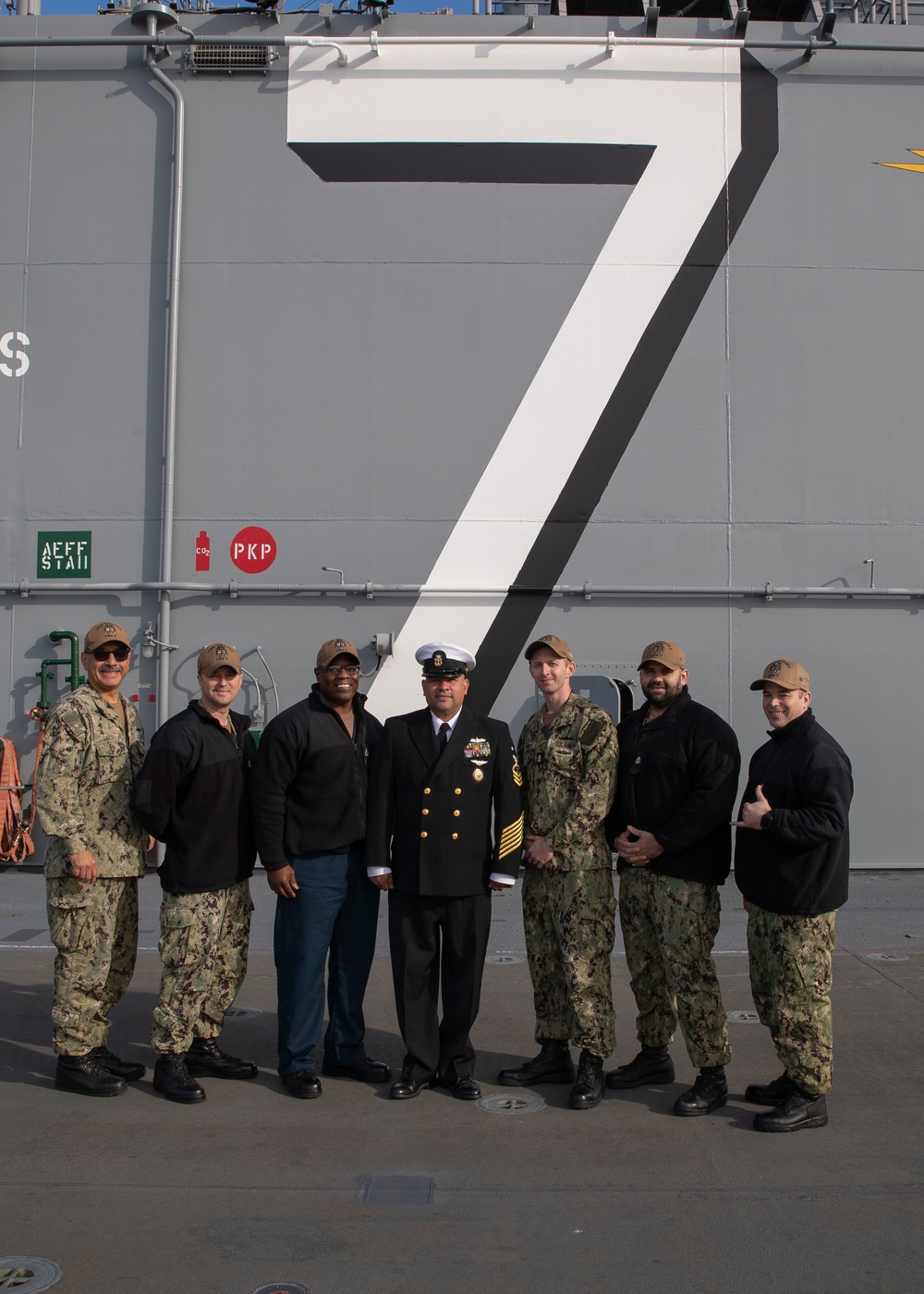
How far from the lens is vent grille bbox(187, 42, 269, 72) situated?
7.95m

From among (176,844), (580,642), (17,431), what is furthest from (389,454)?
(176,844)

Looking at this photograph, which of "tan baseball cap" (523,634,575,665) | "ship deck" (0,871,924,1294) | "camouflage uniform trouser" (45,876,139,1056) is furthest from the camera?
"tan baseball cap" (523,634,575,665)

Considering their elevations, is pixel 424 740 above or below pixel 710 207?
below

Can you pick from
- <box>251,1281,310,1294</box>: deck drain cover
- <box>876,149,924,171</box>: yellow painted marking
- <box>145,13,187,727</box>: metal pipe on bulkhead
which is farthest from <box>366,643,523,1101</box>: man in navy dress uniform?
<box>876,149,924,171</box>: yellow painted marking

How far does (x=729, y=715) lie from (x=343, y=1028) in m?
4.53

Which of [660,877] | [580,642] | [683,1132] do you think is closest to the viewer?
[683,1132]

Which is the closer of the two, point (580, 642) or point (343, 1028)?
point (343, 1028)

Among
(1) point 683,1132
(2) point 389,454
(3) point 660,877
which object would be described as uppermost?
(2) point 389,454

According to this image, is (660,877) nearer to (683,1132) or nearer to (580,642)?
(683,1132)

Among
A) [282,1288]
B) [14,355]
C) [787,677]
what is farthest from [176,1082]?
[14,355]

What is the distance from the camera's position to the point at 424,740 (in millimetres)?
4004

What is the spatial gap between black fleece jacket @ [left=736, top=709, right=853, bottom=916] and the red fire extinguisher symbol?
517 centimetres

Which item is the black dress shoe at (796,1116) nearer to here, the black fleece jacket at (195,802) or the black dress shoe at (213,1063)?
the black dress shoe at (213,1063)

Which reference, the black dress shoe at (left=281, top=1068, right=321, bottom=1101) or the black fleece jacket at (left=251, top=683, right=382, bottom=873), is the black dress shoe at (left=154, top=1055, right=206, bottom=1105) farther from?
the black fleece jacket at (left=251, top=683, right=382, bottom=873)
